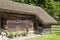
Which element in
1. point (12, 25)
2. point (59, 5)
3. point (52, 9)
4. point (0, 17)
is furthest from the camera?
point (59, 5)

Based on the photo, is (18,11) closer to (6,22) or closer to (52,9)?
(6,22)

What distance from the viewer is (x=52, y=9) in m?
57.8

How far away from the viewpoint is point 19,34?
2695 cm

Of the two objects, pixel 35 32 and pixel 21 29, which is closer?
pixel 21 29

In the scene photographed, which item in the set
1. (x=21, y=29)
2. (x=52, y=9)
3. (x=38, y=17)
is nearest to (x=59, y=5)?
(x=52, y=9)

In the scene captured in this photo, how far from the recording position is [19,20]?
29.5 meters

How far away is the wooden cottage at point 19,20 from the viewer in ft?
87.2

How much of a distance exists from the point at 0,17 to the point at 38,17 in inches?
326

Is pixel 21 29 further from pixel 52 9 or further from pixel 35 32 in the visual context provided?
pixel 52 9

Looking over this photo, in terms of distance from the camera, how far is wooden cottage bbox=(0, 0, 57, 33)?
26.6 meters

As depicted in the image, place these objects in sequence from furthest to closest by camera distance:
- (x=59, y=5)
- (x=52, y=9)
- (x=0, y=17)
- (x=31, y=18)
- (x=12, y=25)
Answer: (x=59, y=5) → (x=52, y=9) → (x=31, y=18) → (x=12, y=25) → (x=0, y=17)

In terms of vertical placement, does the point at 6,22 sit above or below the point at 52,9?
above

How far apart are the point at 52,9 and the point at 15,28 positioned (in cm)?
3060

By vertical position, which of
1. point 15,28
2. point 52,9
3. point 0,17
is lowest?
point 52,9
